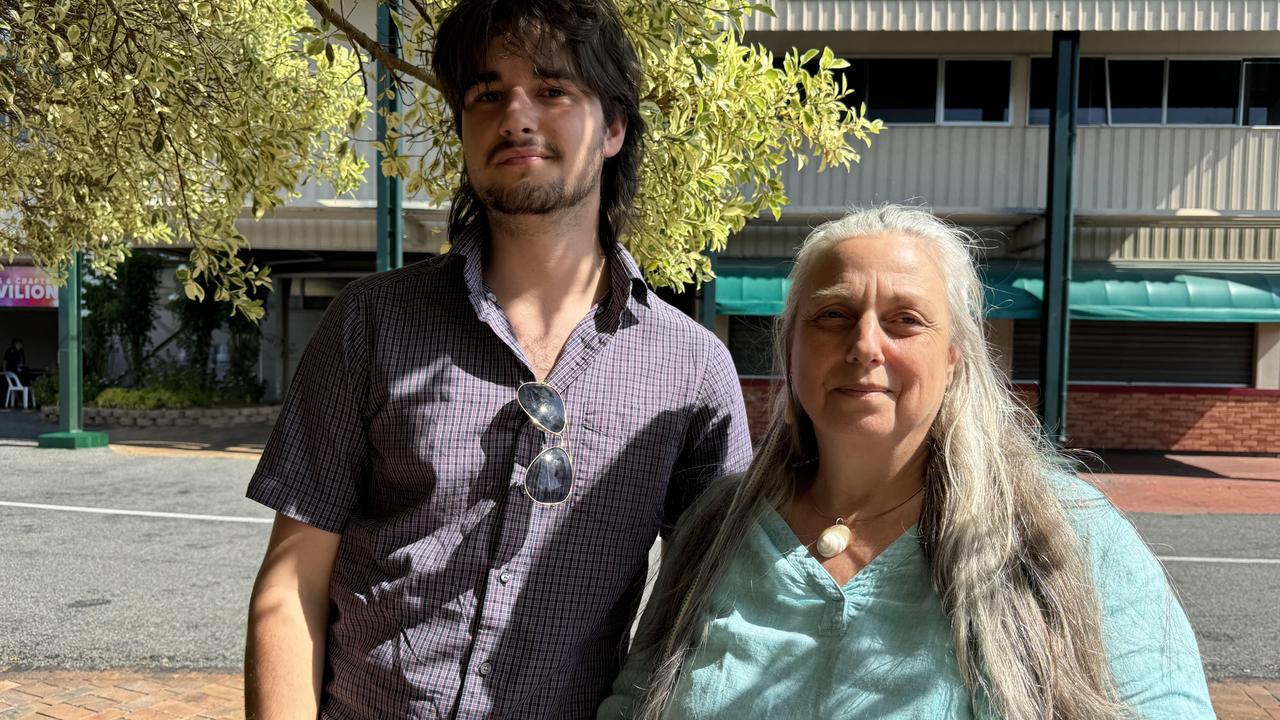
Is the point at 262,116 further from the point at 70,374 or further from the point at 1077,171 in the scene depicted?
the point at 1077,171

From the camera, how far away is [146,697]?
4.62 m

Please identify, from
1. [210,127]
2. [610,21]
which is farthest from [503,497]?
[210,127]

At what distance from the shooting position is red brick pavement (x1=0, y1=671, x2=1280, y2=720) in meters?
4.43

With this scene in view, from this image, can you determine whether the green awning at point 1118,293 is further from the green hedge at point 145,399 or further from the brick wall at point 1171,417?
the green hedge at point 145,399

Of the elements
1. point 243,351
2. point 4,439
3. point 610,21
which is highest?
point 610,21

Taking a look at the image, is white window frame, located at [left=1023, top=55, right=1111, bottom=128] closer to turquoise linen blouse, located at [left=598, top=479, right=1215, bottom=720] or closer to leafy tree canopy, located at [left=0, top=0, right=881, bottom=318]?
leafy tree canopy, located at [left=0, top=0, right=881, bottom=318]

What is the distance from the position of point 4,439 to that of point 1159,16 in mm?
18153

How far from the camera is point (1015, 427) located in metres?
1.64

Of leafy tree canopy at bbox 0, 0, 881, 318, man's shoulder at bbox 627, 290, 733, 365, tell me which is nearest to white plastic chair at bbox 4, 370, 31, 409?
leafy tree canopy at bbox 0, 0, 881, 318

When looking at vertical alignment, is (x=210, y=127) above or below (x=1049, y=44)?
below

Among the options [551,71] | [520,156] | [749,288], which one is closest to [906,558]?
[520,156]

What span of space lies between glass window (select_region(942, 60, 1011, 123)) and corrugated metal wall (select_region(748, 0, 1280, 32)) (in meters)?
1.86

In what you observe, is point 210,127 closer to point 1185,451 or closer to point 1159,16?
point 1159,16

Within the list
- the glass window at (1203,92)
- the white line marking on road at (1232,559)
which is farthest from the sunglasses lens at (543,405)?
the glass window at (1203,92)
